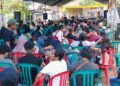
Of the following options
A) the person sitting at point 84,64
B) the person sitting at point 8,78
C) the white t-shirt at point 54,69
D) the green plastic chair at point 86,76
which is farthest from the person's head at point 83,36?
the person sitting at point 8,78

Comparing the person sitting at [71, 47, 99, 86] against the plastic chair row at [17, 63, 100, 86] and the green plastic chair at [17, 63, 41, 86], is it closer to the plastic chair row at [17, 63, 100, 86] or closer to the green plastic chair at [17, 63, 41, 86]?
the plastic chair row at [17, 63, 100, 86]

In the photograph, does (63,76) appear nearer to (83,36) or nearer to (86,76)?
(86,76)

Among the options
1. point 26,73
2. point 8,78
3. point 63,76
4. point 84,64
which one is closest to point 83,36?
point 26,73

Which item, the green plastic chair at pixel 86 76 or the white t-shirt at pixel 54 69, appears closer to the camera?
the white t-shirt at pixel 54 69

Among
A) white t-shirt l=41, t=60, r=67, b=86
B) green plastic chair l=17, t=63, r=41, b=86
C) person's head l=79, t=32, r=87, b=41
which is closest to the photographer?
white t-shirt l=41, t=60, r=67, b=86

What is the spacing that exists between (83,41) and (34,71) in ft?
12.1

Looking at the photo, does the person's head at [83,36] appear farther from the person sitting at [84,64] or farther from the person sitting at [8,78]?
the person sitting at [8,78]

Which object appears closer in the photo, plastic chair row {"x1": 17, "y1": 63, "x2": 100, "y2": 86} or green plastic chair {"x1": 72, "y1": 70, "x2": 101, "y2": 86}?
plastic chair row {"x1": 17, "y1": 63, "x2": 100, "y2": 86}

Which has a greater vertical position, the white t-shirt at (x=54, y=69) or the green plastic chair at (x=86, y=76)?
the white t-shirt at (x=54, y=69)

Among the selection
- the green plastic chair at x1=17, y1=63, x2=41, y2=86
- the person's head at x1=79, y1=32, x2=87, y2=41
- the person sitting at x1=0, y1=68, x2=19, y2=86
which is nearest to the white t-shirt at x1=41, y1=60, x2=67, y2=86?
the green plastic chair at x1=17, y1=63, x2=41, y2=86

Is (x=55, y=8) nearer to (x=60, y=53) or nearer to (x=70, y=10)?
(x=70, y=10)

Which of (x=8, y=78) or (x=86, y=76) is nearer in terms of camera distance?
(x=8, y=78)

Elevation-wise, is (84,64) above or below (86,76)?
above

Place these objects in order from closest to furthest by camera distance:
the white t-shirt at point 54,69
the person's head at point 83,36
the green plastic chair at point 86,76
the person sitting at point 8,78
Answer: the person sitting at point 8,78
the white t-shirt at point 54,69
the green plastic chair at point 86,76
the person's head at point 83,36
